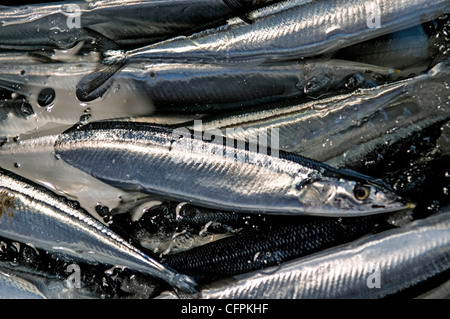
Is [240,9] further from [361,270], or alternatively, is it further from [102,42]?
[361,270]

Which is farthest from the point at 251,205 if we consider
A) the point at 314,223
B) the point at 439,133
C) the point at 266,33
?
the point at 439,133

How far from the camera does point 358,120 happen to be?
2.38 meters

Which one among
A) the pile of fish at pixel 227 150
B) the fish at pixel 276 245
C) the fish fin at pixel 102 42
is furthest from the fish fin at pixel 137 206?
the fish fin at pixel 102 42

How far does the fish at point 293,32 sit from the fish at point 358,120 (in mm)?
320

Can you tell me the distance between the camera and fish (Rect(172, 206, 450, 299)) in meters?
2.05

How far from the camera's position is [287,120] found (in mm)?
2416

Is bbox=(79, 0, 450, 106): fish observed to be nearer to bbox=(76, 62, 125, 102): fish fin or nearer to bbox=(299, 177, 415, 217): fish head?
bbox=(76, 62, 125, 102): fish fin

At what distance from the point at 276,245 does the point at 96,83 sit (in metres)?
1.46

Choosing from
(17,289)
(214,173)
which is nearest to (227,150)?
(214,173)

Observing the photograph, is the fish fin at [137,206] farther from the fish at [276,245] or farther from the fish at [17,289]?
the fish at [17,289]

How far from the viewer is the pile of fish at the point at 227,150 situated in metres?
2.13

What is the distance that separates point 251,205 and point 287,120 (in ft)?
1.81

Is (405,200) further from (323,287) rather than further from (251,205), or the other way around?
(251,205)

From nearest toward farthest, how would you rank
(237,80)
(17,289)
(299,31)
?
(17,289), (299,31), (237,80)
